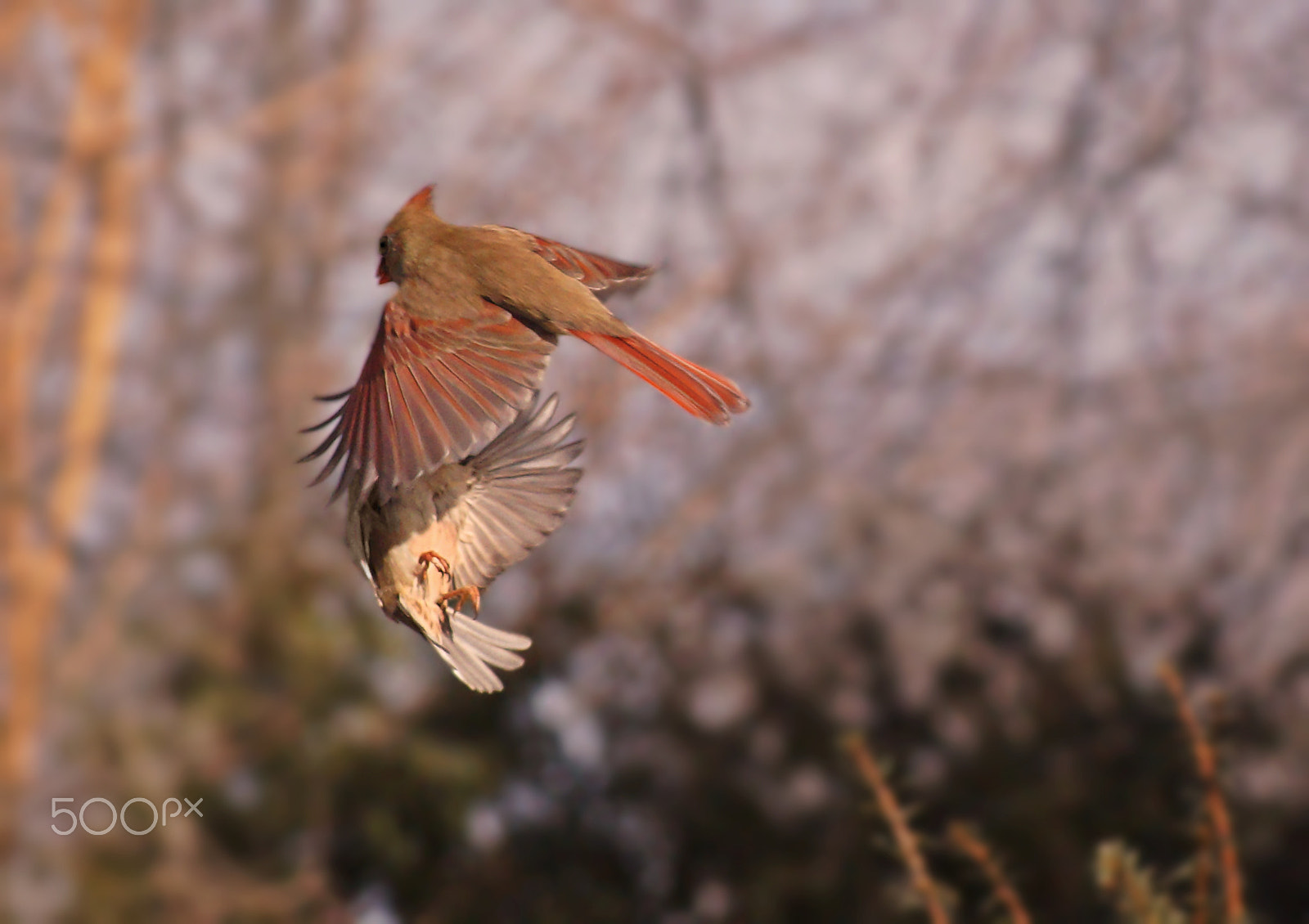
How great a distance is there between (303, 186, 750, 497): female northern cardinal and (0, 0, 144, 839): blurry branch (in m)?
1.62

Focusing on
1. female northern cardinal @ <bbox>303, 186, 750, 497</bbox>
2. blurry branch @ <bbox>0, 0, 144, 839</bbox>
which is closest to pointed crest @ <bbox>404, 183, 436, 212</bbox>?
female northern cardinal @ <bbox>303, 186, 750, 497</bbox>

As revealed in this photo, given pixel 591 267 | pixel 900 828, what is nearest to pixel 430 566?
pixel 591 267

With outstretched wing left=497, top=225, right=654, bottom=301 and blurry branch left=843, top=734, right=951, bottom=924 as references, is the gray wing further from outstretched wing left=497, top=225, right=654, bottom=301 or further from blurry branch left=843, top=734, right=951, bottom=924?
blurry branch left=843, top=734, right=951, bottom=924

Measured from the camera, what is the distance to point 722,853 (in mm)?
1779

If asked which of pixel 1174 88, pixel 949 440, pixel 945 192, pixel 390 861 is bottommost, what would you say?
pixel 390 861

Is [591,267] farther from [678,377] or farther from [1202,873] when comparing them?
[1202,873]

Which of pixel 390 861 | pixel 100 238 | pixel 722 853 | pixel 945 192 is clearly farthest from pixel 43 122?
pixel 722 853

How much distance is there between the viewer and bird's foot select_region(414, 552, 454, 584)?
0.33 meters

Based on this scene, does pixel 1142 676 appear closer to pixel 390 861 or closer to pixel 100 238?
pixel 390 861

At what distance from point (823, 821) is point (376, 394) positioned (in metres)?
1.53

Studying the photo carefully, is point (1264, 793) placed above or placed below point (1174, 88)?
below

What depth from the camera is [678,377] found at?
0.36 metres

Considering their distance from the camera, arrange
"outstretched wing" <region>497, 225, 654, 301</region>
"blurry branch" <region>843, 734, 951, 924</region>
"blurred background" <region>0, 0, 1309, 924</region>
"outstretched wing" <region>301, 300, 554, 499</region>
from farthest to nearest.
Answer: "blurred background" <region>0, 0, 1309, 924</region> < "blurry branch" <region>843, 734, 951, 924</region> < "outstretched wing" <region>497, 225, 654, 301</region> < "outstretched wing" <region>301, 300, 554, 499</region>

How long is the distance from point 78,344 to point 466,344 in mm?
1736
